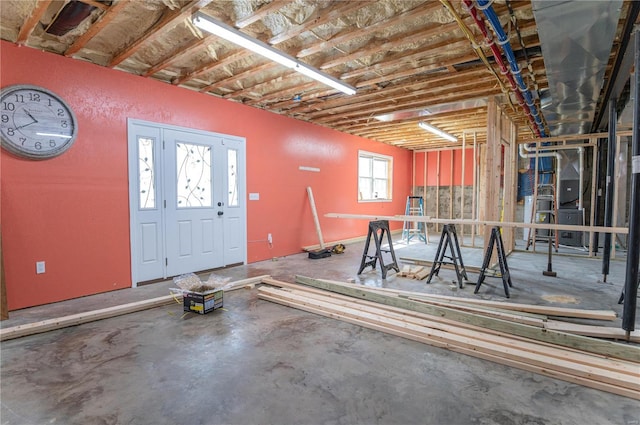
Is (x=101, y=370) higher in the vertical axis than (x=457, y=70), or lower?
lower

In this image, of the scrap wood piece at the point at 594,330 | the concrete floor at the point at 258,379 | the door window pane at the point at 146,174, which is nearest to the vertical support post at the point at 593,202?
the scrap wood piece at the point at 594,330

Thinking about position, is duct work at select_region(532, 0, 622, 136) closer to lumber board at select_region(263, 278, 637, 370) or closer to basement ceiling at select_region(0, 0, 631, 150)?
basement ceiling at select_region(0, 0, 631, 150)

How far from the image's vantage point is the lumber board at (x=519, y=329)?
239 centimetres

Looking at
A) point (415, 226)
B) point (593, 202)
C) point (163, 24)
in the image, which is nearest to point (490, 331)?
point (163, 24)

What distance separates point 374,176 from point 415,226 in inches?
78.1

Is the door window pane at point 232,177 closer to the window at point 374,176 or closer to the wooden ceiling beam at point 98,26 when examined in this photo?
the wooden ceiling beam at point 98,26

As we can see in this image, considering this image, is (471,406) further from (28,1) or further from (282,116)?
(282,116)

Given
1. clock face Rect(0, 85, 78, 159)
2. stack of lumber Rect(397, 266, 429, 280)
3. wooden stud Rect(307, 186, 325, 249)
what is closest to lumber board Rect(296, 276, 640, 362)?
stack of lumber Rect(397, 266, 429, 280)

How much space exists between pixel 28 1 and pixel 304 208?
5.08 m

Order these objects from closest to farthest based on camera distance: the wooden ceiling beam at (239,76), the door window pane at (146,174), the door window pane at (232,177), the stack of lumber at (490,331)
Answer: the stack of lumber at (490,331)
the wooden ceiling beam at (239,76)
the door window pane at (146,174)
the door window pane at (232,177)

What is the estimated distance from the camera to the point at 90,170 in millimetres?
3932

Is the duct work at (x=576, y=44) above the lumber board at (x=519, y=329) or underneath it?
above

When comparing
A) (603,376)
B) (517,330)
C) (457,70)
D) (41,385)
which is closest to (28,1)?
(41,385)

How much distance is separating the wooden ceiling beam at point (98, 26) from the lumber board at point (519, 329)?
376cm
